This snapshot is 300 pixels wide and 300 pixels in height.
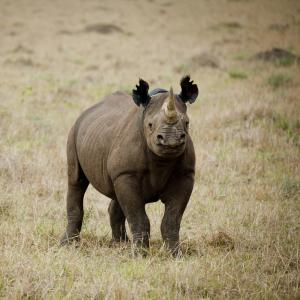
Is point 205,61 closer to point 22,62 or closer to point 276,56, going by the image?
point 276,56

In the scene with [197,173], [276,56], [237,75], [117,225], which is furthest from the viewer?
[276,56]

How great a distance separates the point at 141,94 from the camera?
6.05m

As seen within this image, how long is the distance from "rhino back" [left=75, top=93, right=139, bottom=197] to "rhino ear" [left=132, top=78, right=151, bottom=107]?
243mm

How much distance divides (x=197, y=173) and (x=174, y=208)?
3.62 meters

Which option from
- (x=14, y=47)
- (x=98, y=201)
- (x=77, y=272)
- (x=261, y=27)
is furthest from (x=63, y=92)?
(x=261, y=27)

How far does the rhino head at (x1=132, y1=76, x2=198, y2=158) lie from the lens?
5.50 m

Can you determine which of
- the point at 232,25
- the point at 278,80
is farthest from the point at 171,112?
the point at 232,25

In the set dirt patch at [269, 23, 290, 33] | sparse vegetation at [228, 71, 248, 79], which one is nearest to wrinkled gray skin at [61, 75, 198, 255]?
sparse vegetation at [228, 71, 248, 79]

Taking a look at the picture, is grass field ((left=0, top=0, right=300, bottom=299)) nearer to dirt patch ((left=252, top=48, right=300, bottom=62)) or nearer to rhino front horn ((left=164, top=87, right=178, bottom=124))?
dirt patch ((left=252, top=48, right=300, bottom=62))

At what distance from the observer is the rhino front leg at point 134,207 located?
6.02 m

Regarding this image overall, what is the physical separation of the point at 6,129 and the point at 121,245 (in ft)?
18.0

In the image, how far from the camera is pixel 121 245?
656 centimetres

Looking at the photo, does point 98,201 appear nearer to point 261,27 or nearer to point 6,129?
point 6,129

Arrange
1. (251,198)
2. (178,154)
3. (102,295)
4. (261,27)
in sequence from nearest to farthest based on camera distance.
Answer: (102,295) < (178,154) < (251,198) < (261,27)
